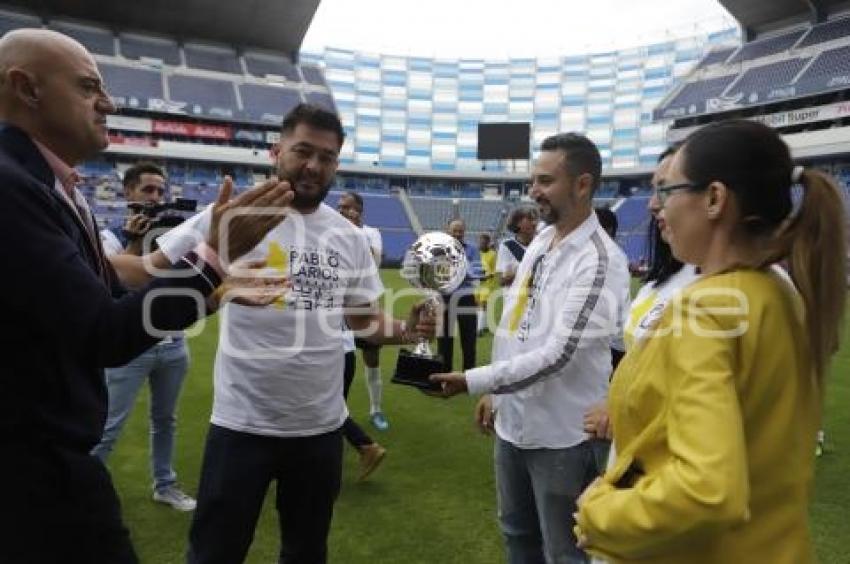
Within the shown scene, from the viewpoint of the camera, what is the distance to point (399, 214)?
4816cm

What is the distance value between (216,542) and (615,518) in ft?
5.72

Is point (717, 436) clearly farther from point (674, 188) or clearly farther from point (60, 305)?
point (60, 305)

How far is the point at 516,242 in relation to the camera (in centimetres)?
858

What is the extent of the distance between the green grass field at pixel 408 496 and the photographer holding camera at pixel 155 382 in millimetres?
176

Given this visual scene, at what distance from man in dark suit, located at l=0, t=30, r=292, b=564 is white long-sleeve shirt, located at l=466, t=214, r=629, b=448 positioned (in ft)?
4.17

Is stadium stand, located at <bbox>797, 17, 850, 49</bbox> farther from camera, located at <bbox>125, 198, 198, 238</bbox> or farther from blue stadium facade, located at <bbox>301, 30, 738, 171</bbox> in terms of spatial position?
camera, located at <bbox>125, 198, 198, 238</bbox>

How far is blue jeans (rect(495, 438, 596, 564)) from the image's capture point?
2.47 meters

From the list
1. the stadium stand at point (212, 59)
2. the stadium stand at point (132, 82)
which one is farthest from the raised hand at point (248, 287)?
the stadium stand at point (212, 59)

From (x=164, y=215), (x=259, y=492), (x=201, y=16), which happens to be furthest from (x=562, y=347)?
(x=201, y=16)

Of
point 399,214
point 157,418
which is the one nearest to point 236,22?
point 399,214

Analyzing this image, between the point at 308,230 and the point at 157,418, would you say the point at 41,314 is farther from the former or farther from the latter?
the point at 157,418

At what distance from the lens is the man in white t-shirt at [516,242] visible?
8.09 metres

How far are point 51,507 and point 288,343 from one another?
113 cm

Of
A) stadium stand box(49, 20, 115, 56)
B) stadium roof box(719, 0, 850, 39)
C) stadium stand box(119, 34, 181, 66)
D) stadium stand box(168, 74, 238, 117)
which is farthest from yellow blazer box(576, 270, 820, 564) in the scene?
stadium stand box(119, 34, 181, 66)
